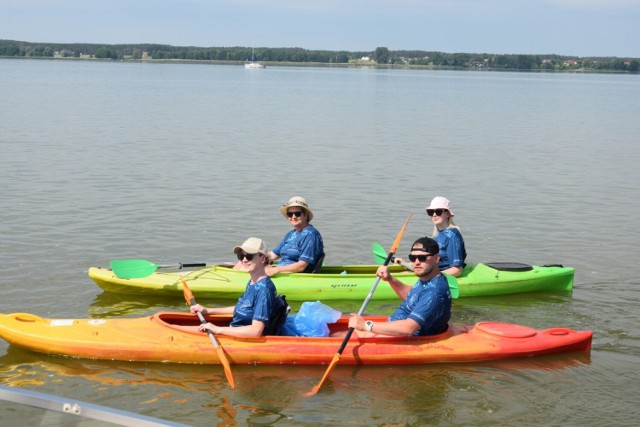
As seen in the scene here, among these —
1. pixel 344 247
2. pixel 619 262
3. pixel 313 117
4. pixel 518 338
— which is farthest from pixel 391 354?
pixel 313 117

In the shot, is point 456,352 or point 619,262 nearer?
point 456,352

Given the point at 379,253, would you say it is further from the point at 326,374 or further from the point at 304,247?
the point at 326,374

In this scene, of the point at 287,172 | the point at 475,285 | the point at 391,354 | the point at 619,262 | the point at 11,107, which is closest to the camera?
the point at 391,354

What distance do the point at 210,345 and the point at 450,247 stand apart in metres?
3.83

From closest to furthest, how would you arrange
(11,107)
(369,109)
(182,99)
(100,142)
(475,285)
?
(475,285) < (100,142) < (11,107) < (369,109) < (182,99)

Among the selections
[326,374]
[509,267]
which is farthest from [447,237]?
[326,374]

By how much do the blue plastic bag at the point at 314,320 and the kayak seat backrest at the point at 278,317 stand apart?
20 cm

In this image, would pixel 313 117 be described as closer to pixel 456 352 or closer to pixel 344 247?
pixel 344 247

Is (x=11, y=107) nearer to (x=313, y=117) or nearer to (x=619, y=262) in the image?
(x=313, y=117)

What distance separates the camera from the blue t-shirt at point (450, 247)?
10875 mm

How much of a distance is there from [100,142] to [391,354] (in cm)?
2089

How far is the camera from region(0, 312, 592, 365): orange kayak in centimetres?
846

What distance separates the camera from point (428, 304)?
8281mm

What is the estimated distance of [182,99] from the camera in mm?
55812
